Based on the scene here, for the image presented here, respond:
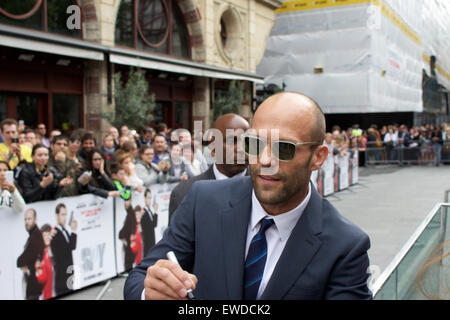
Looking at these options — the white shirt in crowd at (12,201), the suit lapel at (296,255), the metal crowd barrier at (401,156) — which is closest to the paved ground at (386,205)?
the metal crowd barrier at (401,156)

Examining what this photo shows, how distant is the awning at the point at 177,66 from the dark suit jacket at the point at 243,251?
42.0 feet

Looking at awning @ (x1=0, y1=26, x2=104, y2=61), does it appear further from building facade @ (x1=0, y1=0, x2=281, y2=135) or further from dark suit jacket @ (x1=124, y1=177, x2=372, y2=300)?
dark suit jacket @ (x1=124, y1=177, x2=372, y2=300)

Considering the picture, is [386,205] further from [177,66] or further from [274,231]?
[274,231]

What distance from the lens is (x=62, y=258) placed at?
5844 mm

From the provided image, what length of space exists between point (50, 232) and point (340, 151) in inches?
443

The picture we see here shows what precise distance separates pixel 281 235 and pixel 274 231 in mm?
32

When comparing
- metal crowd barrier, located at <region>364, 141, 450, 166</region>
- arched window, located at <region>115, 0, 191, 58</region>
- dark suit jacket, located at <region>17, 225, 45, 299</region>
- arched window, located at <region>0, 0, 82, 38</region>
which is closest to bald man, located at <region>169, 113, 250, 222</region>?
dark suit jacket, located at <region>17, 225, 45, 299</region>

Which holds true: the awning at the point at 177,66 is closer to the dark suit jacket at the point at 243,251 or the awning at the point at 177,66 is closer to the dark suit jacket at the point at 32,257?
the dark suit jacket at the point at 32,257

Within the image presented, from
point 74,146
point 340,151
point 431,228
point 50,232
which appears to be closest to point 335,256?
point 431,228

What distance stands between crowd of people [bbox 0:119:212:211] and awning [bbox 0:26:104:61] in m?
3.94

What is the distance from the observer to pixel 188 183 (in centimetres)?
360

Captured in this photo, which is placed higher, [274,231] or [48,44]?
[48,44]

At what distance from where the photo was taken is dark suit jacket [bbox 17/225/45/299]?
211 inches

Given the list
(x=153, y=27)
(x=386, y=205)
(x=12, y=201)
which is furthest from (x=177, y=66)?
(x=12, y=201)
